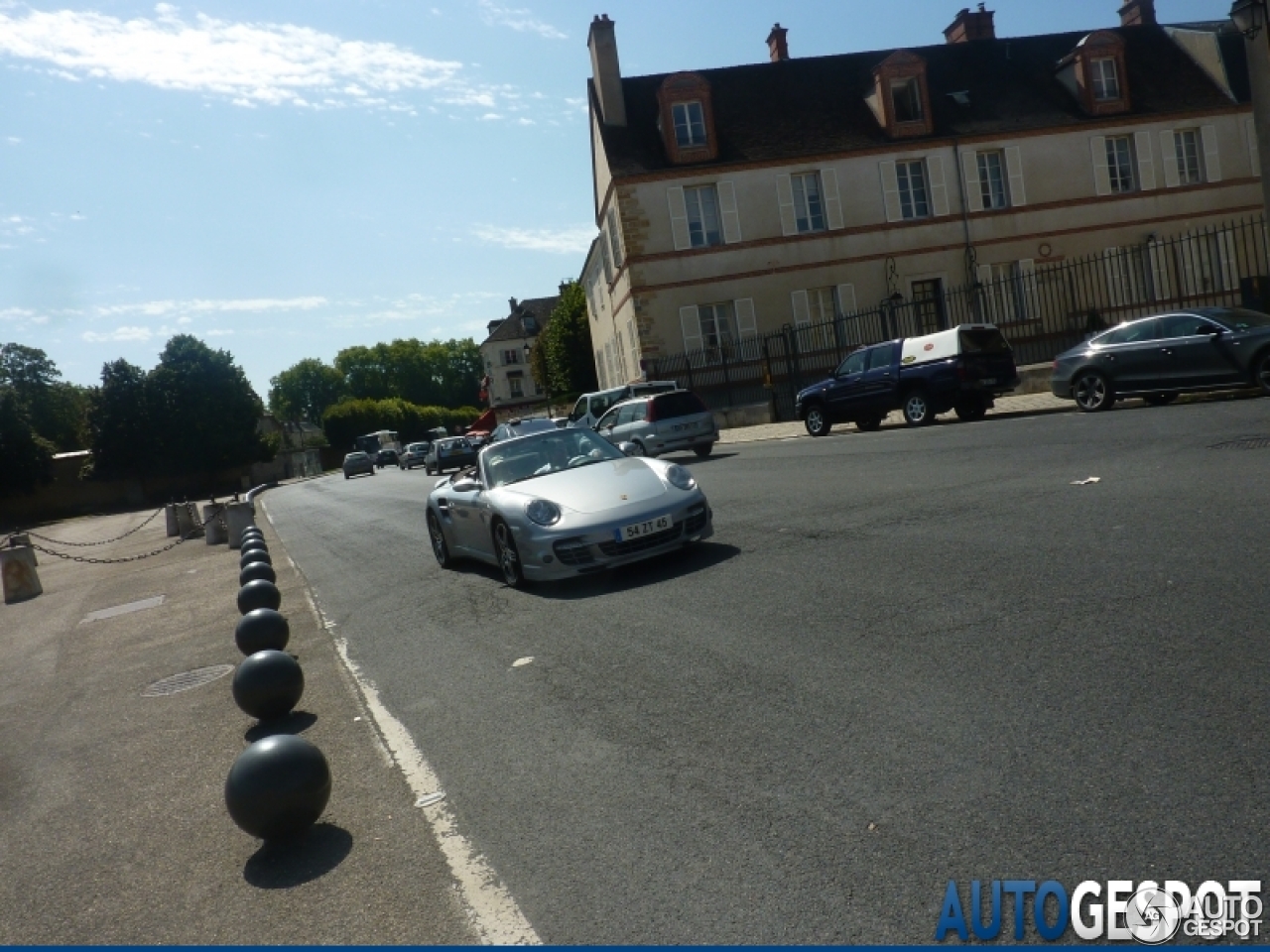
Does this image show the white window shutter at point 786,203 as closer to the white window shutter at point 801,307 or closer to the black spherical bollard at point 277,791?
the white window shutter at point 801,307

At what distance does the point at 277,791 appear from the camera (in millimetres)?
4531

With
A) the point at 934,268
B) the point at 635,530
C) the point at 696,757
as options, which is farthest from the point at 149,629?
the point at 934,268

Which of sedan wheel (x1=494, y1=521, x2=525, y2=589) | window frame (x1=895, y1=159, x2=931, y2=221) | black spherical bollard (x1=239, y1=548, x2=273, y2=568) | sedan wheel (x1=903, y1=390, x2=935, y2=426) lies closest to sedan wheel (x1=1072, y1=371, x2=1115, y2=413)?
sedan wheel (x1=903, y1=390, x2=935, y2=426)

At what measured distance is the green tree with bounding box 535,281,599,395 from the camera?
7294cm

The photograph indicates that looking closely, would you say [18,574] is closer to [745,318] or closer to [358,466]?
[745,318]

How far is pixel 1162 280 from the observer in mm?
38500

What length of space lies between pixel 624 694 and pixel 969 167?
39278 mm

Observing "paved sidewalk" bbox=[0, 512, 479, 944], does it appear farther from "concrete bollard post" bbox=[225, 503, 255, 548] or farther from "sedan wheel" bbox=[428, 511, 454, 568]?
"concrete bollard post" bbox=[225, 503, 255, 548]

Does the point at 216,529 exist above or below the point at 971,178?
below

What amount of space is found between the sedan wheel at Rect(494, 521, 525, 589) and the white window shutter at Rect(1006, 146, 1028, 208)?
3584cm

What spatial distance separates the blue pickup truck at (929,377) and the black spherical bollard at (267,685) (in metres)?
17.2

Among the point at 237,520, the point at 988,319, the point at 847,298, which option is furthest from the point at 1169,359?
the point at 847,298

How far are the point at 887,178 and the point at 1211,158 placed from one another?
41.0ft

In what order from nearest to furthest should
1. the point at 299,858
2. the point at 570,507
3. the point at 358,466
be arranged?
the point at 299,858, the point at 570,507, the point at 358,466
